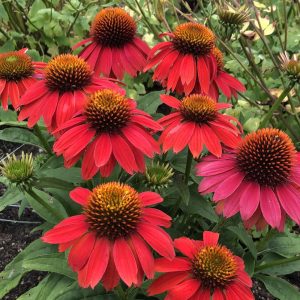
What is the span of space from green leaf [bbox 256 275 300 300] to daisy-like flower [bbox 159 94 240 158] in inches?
18.7

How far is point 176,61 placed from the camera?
127 centimetres

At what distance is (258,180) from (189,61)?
0.40 meters

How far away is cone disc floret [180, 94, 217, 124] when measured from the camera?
41.9 inches

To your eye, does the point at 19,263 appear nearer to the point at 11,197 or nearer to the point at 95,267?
the point at 11,197

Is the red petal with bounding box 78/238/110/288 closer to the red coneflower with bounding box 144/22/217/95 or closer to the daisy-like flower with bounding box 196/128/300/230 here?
the daisy-like flower with bounding box 196/128/300/230

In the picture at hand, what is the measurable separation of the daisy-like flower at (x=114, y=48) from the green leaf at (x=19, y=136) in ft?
0.97

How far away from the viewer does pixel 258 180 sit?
1.00m

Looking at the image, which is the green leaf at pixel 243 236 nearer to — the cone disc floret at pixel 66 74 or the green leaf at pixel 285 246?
the green leaf at pixel 285 246

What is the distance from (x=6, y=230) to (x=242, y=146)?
1139 millimetres

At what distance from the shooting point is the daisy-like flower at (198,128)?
1027 millimetres

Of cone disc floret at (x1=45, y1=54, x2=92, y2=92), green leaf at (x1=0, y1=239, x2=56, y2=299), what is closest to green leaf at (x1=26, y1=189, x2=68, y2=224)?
green leaf at (x1=0, y1=239, x2=56, y2=299)

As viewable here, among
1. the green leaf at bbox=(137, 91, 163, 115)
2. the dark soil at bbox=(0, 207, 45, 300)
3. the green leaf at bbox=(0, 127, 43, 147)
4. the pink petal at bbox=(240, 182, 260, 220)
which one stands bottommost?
the dark soil at bbox=(0, 207, 45, 300)

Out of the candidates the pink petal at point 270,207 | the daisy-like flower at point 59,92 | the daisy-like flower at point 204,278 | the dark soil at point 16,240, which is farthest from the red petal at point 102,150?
the dark soil at point 16,240

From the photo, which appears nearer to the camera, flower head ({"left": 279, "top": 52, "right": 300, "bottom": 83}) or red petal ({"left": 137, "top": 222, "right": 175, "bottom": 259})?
red petal ({"left": 137, "top": 222, "right": 175, "bottom": 259})
